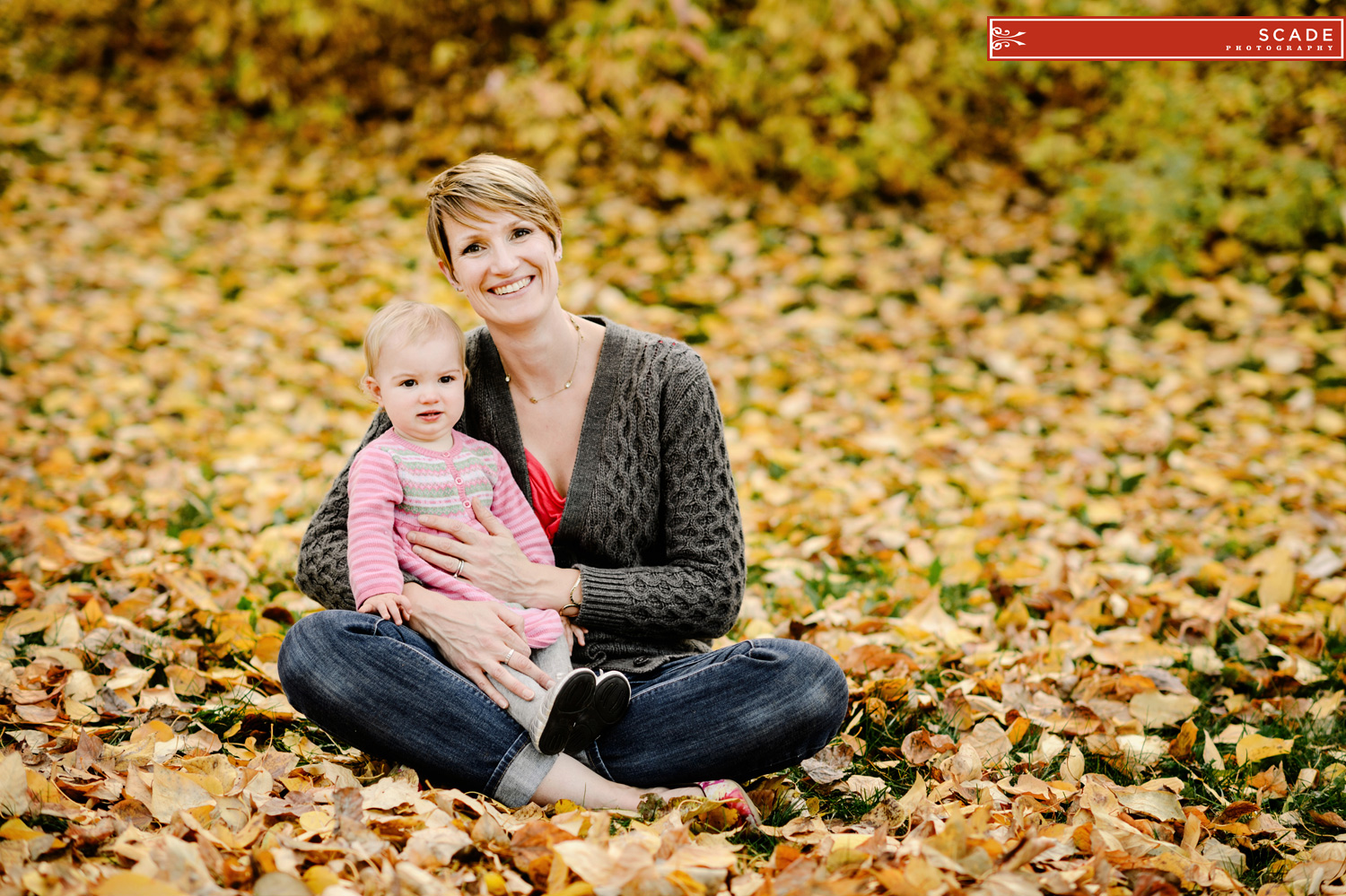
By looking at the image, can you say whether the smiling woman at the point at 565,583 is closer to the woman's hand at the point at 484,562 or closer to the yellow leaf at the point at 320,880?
the woman's hand at the point at 484,562

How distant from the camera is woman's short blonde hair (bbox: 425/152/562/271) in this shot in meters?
1.99

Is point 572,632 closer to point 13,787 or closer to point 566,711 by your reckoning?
point 566,711

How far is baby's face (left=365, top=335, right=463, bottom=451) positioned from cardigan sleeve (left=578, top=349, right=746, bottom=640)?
0.41 m

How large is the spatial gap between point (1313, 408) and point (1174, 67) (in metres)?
2.10

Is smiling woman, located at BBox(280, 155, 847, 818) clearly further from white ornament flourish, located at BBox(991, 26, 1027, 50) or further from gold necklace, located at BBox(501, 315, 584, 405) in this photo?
white ornament flourish, located at BBox(991, 26, 1027, 50)

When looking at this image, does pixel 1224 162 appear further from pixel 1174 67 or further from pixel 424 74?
pixel 424 74

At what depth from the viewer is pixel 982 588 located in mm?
2955

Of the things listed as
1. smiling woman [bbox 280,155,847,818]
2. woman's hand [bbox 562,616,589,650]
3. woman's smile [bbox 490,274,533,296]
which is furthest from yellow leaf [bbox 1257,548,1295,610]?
woman's smile [bbox 490,274,533,296]

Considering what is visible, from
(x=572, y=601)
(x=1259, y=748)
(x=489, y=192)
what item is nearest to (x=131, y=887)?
(x=572, y=601)

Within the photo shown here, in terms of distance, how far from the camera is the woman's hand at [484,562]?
197 centimetres

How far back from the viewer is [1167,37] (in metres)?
4.67

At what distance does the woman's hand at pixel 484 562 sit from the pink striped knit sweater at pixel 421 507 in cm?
2

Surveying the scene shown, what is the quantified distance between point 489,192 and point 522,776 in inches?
42.9

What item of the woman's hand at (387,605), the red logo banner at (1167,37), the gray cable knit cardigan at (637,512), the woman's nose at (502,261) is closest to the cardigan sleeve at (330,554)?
the gray cable knit cardigan at (637,512)
